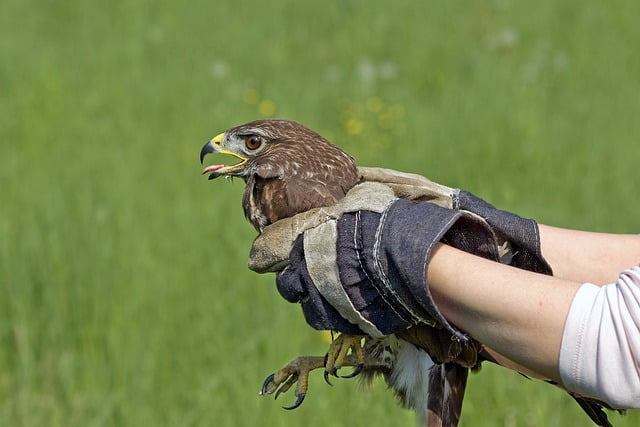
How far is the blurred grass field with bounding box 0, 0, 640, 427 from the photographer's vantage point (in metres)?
4.64

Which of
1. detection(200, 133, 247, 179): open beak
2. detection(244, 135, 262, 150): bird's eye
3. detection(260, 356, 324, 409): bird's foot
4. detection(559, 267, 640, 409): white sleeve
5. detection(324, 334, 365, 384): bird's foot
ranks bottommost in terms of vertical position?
detection(260, 356, 324, 409): bird's foot

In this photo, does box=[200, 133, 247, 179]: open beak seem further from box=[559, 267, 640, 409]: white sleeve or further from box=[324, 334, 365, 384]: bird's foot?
box=[559, 267, 640, 409]: white sleeve

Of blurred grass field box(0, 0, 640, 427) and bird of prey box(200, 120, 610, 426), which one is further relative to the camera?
blurred grass field box(0, 0, 640, 427)

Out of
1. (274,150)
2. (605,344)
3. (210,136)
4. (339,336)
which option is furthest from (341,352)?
(210,136)

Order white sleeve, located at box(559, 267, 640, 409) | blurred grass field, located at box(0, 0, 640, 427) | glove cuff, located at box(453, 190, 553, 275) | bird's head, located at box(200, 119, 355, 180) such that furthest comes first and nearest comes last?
blurred grass field, located at box(0, 0, 640, 427), bird's head, located at box(200, 119, 355, 180), glove cuff, located at box(453, 190, 553, 275), white sleeve, located at box(559, 267, 640, 409)

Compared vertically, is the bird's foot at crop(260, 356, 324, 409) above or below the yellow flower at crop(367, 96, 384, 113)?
below

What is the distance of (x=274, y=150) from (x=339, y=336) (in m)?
0.60

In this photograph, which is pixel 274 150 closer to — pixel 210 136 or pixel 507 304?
pixel 507 304

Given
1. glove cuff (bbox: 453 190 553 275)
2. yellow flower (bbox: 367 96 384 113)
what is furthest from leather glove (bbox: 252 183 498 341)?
yellow flower (bbox: 367 96 384 113)

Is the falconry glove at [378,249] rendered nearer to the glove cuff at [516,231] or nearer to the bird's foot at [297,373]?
the glove cuff at [516,231]

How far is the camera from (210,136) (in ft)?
23.3

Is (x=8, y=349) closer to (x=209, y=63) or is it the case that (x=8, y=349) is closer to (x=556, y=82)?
(x=209, y=63)

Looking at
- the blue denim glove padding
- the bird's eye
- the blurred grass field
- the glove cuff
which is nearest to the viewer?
the blue denim glove padding

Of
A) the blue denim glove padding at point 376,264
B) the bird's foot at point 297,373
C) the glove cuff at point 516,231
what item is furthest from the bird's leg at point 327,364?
the glove cuff at point 516,231
